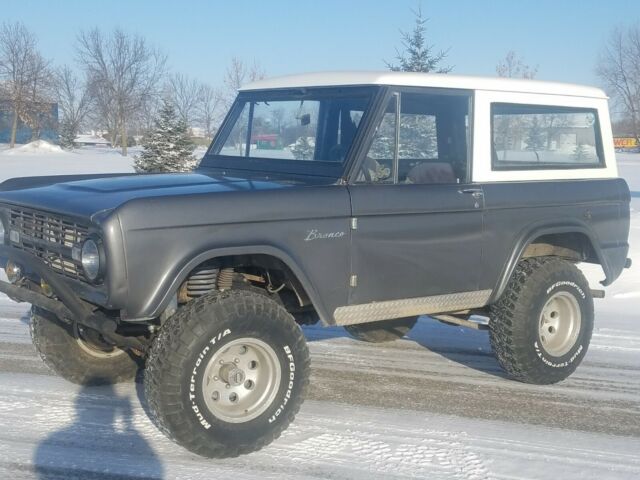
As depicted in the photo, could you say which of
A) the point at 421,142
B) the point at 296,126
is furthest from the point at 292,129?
the point at 421,142

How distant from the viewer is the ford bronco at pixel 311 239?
396 cm

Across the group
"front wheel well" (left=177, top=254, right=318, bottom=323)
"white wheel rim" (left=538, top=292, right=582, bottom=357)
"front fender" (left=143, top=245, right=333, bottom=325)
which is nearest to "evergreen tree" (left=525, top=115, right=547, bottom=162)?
"white wheel rim" (left=538, top=292, right=582, bottom=357)

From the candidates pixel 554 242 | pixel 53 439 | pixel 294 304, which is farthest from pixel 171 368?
pixel 554 242

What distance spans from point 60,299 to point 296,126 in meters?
1.96

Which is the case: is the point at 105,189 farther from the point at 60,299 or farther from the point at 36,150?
the point at 36,150

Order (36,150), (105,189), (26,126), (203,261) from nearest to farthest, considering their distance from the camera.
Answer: (203,261) → (105,189) → (36,150) → (26,126)

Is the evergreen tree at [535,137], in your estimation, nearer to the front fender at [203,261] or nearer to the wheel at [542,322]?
the wheel at [542,322]

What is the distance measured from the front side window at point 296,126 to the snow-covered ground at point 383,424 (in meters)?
1.67

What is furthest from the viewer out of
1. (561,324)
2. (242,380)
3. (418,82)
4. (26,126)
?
(26,126)

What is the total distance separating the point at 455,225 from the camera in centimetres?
491

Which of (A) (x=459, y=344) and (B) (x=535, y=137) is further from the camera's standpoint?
(A) (x=459, y=344)

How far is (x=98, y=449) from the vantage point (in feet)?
13.7

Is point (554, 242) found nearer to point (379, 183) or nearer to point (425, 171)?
point (425, 171)

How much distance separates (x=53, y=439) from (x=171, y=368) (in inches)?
37.7
